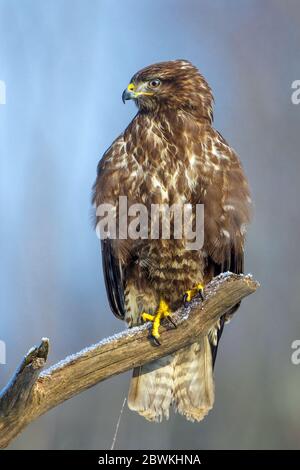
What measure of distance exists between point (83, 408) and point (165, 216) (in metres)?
3.09

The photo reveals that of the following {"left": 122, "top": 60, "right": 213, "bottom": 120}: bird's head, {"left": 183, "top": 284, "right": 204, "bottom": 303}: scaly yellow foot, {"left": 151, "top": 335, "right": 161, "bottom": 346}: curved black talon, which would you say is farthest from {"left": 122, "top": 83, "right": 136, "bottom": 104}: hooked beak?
{"left": 151, "top": 335, "right": 161, "bottom": 346}: curved black talon

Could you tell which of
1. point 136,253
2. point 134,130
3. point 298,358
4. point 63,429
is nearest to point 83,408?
point 63,429

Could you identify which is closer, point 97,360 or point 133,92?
point 97,360

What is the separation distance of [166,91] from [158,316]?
139 centimetres

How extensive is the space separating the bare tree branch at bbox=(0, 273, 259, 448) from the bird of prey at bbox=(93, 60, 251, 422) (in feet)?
0.56

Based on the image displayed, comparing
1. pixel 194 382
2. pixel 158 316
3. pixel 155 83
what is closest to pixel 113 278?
pixel 158 316

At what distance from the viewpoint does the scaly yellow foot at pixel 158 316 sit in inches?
175

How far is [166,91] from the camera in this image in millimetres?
4883

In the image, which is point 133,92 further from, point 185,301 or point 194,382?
point 194,382

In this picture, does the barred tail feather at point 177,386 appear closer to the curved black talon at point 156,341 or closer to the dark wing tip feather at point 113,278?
the dark wing tip feather at point 113,278

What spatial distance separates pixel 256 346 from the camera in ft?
23.8

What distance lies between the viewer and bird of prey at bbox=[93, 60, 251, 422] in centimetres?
469

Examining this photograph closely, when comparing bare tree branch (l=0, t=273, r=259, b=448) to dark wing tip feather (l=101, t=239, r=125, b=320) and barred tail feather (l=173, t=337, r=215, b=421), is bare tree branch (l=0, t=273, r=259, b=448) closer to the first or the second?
dark wing tip feather (l=101, t=239, r=125, b=320)

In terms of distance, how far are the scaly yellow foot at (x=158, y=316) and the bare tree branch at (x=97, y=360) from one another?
37mm
